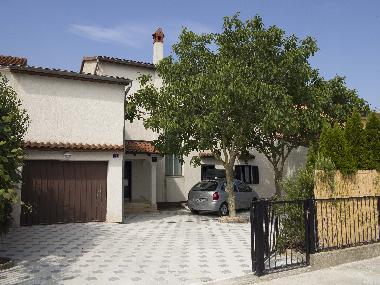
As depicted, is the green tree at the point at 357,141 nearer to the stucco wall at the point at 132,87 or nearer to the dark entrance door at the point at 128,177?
the stucco wall at the point at 132,87

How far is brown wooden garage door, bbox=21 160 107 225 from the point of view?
46.5 feet

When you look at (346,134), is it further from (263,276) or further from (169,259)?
(169,259)

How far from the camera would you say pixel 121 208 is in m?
15.8

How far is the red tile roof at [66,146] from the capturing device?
14109 mm

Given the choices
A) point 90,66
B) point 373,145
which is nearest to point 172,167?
point 90,66

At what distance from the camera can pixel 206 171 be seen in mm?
23391

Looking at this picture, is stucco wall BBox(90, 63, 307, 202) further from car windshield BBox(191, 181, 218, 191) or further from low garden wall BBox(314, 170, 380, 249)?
low garden wall BBox(314, 170, 380, 249)

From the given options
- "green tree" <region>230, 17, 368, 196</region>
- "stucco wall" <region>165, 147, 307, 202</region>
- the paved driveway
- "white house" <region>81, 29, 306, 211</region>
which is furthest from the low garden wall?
"stucco wall" <region>165, 147, 307, 202</region>

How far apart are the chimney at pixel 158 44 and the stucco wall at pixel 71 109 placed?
26.8 ft

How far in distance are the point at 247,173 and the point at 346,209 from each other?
16239 mm

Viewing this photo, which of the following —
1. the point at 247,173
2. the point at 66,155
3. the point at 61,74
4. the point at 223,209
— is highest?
the point at 61,74

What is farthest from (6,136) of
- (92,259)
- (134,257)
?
(134,257)

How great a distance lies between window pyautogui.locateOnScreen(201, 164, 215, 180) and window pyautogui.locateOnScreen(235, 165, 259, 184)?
234 centimetres

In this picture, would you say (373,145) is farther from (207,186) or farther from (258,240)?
(207,186)
